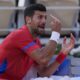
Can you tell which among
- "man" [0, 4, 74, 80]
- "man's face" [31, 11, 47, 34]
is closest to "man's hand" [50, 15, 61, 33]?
"man" [0, 4, 74, 80]

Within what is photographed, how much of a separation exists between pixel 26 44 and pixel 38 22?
0.24 meters

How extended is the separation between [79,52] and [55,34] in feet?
5.01

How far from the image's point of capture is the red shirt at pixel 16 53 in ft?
11.5

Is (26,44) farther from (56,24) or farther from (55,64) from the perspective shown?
(55,64)

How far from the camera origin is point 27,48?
138 inches

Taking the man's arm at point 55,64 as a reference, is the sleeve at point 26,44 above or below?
above

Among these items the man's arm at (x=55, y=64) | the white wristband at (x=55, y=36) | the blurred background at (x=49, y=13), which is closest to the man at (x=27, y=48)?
the white wristband at (x=55, y=36)

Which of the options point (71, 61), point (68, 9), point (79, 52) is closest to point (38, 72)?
point (71, 61)

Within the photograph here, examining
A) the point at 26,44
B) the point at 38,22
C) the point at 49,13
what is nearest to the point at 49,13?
the point at 49,13

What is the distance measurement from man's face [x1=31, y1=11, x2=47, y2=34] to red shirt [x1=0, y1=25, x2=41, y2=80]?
0.24 feet

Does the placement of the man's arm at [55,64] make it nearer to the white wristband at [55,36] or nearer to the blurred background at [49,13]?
the white wristband at [55,36]

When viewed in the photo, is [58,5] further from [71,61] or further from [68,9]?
[71,61]

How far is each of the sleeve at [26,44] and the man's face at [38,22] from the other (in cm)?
10

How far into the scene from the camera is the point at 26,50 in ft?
11.5
